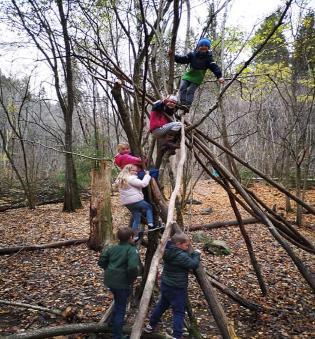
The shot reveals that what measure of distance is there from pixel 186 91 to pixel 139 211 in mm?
1719

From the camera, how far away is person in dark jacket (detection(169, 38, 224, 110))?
13.1 ft

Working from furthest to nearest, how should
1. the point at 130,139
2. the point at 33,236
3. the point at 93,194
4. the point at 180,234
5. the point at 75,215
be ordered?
the point at 75,215 < the point at 33,236 < the point at 93,194 < the point at 130,139 < the point at 180,234

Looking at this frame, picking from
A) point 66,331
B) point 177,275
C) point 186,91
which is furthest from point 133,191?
point 66,331

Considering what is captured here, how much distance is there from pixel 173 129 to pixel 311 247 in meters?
2.11

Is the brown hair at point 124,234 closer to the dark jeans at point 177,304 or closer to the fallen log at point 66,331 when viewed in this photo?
the dark jeans at point 177,304

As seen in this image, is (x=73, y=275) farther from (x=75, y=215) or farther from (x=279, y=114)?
(x=279, y=114)

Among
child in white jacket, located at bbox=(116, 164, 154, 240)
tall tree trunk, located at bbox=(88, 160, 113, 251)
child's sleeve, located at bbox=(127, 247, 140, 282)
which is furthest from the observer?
tall tree trunk, located at bbox=(88, 160, 113, 251)

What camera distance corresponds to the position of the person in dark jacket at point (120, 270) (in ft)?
10.5

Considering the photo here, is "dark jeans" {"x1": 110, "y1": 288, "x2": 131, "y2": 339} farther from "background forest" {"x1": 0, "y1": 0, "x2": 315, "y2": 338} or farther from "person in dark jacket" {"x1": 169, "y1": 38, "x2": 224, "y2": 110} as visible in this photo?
"person in dark jacket" {"x1": 169, "y1": 38, "x2": 224, "y2": 110}

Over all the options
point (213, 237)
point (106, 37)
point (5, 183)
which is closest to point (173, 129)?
point (213, 237)

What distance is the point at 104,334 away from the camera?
3615mm

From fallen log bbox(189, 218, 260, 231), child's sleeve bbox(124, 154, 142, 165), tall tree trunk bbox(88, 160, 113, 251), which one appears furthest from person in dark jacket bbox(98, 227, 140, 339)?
fallen log bbox(189, 218, 260, 231)

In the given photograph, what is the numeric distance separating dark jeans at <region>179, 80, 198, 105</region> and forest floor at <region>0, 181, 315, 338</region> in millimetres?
1956

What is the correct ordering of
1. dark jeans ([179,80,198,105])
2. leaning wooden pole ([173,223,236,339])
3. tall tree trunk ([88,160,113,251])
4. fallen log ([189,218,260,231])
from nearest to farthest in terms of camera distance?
leaning wooden pole ([173,223,236,339]), dark jeans ([179,80,198,105]), tall tree trunk ([88,160,113,251]), fallen log ([189,218,260,231])
